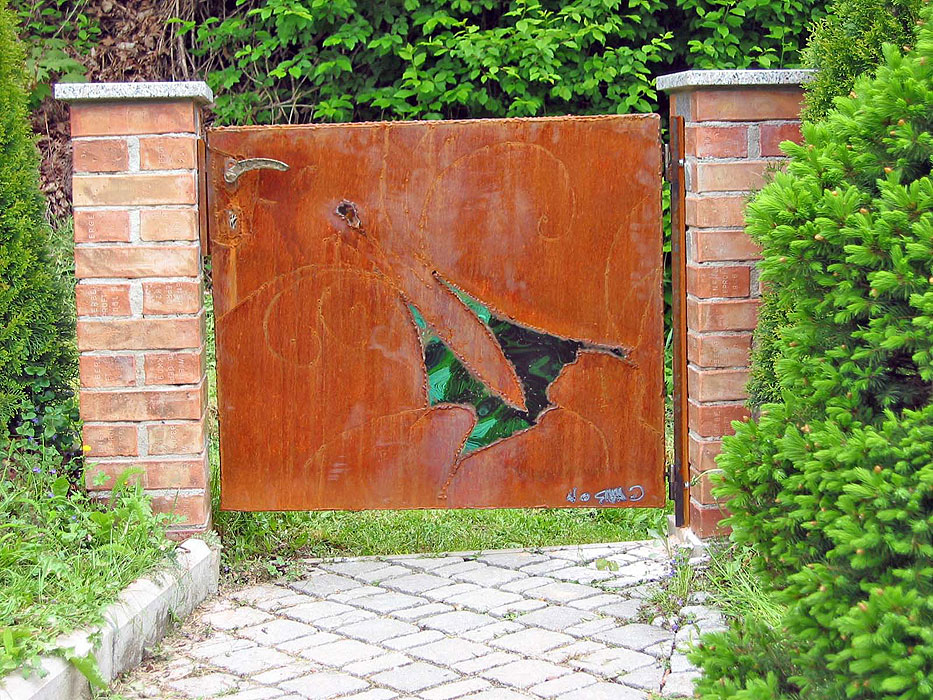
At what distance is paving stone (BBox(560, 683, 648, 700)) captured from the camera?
283cm

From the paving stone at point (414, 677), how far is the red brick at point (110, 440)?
4.07 feet

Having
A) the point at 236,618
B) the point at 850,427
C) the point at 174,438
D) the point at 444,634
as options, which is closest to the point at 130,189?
the point at 174,438

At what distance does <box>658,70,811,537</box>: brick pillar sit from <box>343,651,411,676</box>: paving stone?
1.14 metres

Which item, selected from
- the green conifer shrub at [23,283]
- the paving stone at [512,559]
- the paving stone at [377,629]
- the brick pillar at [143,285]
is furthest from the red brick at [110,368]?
the paving stone at [512,559]

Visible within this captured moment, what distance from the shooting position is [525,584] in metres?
3.71

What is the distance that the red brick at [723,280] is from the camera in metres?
3.53

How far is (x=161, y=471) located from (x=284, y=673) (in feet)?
3.10

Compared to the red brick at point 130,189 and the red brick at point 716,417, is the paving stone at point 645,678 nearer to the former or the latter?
the red brick at point 716,417

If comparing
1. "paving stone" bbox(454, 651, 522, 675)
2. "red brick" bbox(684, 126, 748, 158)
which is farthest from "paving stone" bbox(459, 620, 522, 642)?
"red brick" bbox(684, 126, 748, 158)

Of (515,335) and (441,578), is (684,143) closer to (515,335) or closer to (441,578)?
(515,335)

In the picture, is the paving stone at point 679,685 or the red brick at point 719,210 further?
the red brick at point 719,210

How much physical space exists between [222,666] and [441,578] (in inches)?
37.6

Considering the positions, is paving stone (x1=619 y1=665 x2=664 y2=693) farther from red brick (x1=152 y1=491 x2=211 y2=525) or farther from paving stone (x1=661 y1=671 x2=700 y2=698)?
red brick (x1=152 y1=491 x2=211 y2=525)
